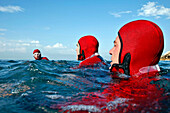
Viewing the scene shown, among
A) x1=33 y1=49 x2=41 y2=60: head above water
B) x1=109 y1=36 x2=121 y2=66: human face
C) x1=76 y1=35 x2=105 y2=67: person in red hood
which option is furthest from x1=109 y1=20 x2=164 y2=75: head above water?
x1=33 y1=49 x2=41 y2=60: head above water

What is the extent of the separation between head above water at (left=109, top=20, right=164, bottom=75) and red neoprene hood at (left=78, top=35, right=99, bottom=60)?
3.59m

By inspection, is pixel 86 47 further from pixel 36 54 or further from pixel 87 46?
pixel 36 54

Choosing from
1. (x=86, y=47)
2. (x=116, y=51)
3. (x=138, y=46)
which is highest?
(x=86, y=47)

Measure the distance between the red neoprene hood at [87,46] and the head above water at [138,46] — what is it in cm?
359

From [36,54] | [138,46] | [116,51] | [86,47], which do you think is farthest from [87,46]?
[36,54]

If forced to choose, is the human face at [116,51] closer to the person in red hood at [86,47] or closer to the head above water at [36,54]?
the person in red hood at [86,47]

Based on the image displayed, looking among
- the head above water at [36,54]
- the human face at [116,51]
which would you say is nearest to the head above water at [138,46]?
the human face at [116,51]

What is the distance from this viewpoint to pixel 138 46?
354cm

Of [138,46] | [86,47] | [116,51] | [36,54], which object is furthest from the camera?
[36,54]

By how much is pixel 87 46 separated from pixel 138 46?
4106mm

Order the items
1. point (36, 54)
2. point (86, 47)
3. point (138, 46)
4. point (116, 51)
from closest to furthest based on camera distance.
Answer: point (138, 46), point (116, 51), point (86, 47), point (36, 54)

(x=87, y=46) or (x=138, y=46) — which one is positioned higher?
(x=87, y=46)

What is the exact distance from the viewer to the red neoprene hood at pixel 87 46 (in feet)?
24.5

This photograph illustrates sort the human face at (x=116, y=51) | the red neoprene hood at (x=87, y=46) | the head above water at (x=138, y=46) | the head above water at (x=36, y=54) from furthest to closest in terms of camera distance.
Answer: the head above water at (x=36, y=54), the red neoprene hood at (x=87, y=46), the human face at (x=116, y=51), the head above water at (x=138, y=46)
